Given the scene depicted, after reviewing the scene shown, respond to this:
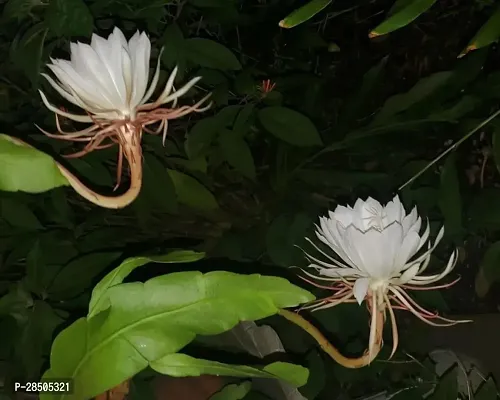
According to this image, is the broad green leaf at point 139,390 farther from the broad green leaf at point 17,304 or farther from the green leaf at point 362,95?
the green leaf at point 362,95

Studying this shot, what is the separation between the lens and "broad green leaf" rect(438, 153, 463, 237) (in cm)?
68

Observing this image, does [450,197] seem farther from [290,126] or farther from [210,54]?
[210,54]

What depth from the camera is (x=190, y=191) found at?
2.39 feet

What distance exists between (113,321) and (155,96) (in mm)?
363

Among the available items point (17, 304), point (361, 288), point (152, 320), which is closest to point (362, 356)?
point (361, 288)

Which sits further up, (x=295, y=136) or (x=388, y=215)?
(x=295, y=136)

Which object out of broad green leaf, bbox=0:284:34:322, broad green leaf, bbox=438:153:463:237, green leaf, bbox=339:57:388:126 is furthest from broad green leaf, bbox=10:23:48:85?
broad green leaf, bbox=438:153:463:237

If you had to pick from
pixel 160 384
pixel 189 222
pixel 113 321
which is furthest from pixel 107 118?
pixel 160 384

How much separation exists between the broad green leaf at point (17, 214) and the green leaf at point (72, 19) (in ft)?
0.65

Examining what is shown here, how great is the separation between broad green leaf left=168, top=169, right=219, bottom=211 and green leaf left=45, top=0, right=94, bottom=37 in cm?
19

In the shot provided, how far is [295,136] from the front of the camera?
0.68 m

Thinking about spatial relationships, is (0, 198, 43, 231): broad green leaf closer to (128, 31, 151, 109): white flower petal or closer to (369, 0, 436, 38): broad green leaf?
(128, 31, 151, 109): white flower petal

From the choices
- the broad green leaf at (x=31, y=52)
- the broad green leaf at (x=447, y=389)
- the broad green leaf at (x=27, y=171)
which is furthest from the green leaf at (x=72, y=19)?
the broad green leaf at (x=447, y=389)

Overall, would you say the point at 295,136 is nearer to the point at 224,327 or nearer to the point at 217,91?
the point at 217,91
